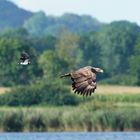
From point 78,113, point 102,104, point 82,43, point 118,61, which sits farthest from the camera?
point 82,43

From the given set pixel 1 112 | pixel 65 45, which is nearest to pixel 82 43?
pixel 65 45

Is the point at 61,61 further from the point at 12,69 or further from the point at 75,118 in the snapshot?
the point at 75,118

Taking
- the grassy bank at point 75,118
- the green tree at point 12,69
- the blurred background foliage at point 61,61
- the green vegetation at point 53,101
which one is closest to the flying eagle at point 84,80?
the blurred background foliage at point 61,61

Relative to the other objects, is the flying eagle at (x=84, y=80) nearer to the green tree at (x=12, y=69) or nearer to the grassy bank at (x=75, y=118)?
the grassy bank at (x=75, y=118)

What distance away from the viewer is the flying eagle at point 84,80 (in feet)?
39.0

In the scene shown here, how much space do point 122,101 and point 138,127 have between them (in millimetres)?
7736

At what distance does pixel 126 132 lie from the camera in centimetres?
4056

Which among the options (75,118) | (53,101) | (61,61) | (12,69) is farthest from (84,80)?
(61,61)

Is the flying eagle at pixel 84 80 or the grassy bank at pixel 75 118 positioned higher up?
the flying eagle at pixel 84 80

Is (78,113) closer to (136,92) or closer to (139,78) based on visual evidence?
(136,92)
